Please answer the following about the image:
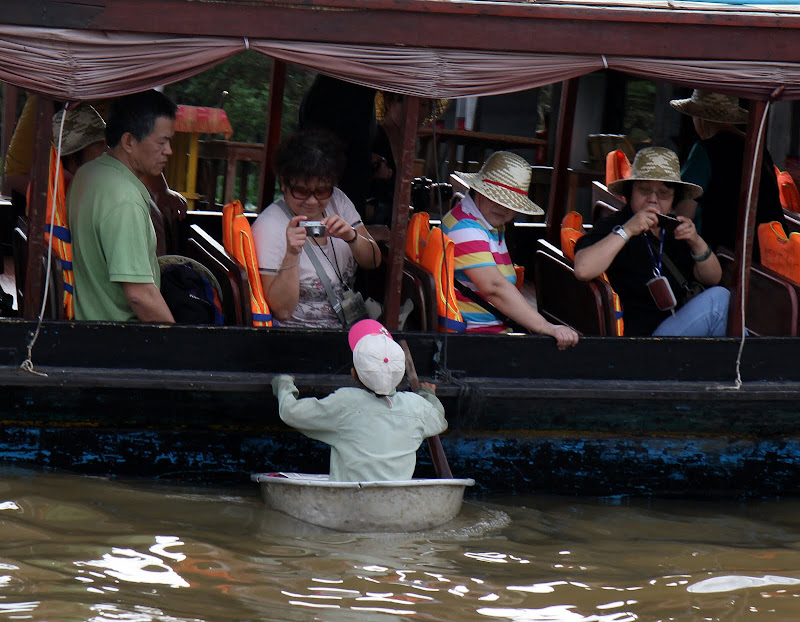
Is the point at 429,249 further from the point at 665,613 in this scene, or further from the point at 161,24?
the point at 665,613

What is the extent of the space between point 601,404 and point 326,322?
1.32 meters

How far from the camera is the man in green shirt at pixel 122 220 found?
4863 millimetres

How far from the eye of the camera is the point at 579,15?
4.95 m

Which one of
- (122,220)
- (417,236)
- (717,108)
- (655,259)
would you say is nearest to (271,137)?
(417,236)

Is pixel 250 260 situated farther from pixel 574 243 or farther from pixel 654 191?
pixel 654 191

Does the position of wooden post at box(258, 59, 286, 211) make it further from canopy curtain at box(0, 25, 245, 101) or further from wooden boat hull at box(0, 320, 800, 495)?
canopy curtain at box(0, 25, 245, 101)

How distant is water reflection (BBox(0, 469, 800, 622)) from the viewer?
408 centimetres

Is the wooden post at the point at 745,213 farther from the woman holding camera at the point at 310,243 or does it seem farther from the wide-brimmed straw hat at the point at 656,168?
the woman holding camera at the point at 310,243

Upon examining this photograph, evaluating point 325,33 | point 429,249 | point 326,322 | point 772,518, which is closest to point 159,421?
point 326,322

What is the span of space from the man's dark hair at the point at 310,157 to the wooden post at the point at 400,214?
305 millimetres

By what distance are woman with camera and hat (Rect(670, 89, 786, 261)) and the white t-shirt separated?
2113 millimetres

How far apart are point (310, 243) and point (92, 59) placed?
4.27 feet

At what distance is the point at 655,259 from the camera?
18.9 feet

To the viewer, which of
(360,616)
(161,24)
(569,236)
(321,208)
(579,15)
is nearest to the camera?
(360,616)
